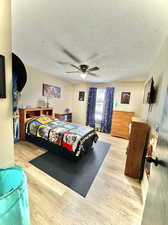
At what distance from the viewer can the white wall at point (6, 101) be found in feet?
2.53

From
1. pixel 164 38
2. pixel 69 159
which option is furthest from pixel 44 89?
pixel 164 38

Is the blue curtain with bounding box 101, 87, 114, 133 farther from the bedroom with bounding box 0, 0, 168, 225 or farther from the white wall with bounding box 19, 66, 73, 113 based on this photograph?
the bedroom with bounding box 0, 0, 168, 225

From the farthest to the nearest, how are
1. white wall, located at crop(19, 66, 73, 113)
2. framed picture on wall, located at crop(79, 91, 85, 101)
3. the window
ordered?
framed picture on wall, located at crop(79, 91, 85, 101), the window, white wall, located at crop(19, 66, 73, 113)

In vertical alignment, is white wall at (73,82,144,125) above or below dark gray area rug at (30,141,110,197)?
above

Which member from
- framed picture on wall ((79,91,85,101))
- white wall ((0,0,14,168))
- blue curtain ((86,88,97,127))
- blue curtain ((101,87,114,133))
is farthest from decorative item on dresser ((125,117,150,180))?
framed picture on wall ((79,91,85,101))

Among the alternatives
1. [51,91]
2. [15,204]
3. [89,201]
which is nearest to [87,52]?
[15,204]

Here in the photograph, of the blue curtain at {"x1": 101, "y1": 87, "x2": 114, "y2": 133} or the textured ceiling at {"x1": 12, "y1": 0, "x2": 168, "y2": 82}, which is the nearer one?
the textured ceiling at {"x1": 12, "y1": 0, "x2": 168, "y2": 82}

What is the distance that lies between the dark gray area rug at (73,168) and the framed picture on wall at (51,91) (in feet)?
8.09

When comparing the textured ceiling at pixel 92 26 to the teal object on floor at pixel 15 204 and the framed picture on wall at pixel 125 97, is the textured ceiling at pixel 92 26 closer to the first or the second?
the teal object on floor at pixel 15 204

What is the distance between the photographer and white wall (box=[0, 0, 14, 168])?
0.77 metres

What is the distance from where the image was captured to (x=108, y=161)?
242cm

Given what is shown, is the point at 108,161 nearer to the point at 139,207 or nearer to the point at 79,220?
the point at 139,207

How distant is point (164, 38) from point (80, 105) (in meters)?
4.26

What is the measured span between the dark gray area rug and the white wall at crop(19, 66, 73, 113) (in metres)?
2.02
